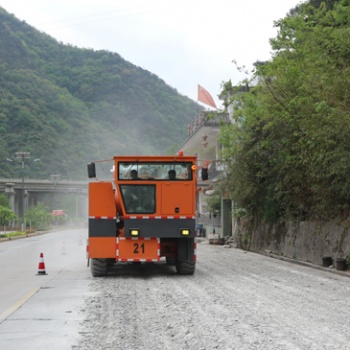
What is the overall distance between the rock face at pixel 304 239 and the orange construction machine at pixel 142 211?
598cm

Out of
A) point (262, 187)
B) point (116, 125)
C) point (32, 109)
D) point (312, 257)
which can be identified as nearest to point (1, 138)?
point (32, 109)

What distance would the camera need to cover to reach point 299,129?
23.1 meters

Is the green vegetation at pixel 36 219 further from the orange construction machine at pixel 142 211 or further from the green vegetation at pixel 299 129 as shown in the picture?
the orange construction machine at pixel 142 211

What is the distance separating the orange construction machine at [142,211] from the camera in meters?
17.4

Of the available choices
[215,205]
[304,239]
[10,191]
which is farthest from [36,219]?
[304,239]

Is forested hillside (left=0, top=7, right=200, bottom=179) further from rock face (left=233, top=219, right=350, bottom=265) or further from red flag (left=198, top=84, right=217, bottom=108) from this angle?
rock face (left=233, top=219, right=350, bottom=265)

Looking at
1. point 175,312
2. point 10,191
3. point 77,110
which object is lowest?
point 175,312

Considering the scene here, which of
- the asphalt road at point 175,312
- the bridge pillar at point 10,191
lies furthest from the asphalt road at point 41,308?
the bridge pillar at point 10,191

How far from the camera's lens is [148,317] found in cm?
1012

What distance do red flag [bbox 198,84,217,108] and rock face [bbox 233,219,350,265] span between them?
20.4 metres

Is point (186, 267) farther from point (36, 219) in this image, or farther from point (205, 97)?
point (36, 219)

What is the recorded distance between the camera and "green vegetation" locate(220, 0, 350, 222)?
1884 centimetres

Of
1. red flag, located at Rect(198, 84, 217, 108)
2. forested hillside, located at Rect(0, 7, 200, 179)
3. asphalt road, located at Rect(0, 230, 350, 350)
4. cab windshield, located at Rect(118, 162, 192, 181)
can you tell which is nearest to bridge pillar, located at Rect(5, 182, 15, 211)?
forested hillside, located at Rect(0, 7, 200, 179)

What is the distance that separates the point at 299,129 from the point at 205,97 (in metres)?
31.5
